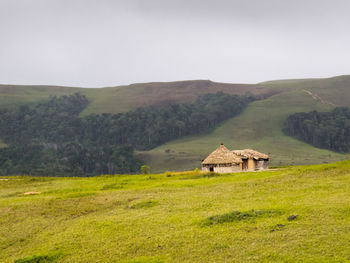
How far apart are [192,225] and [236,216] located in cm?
259

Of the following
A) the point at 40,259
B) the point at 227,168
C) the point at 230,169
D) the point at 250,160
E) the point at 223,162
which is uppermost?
the point at 40,259

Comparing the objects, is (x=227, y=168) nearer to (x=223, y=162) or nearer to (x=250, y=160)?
(x=223, y=162)

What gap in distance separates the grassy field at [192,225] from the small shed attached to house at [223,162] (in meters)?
25.5

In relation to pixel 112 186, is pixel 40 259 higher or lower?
higher

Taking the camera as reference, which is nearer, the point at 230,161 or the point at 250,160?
the point at 230,161

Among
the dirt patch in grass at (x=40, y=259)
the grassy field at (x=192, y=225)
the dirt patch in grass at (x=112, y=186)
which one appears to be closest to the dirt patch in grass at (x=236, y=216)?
the grassy field at (x=192, y=225)

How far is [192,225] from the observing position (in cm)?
2331

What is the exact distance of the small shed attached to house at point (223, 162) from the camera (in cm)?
6188

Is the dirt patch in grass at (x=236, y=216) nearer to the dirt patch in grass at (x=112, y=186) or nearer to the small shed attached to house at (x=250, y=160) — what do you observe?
the dirt patch in grass at (x=112, y=186)

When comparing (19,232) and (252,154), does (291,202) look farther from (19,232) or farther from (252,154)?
(252,154)

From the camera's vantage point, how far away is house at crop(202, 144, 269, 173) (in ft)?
203

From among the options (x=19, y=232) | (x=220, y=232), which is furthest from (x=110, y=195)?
(x=220, y=232)

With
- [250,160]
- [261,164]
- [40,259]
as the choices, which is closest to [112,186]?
[40,259]

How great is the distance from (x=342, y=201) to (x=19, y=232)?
64.6 ft
